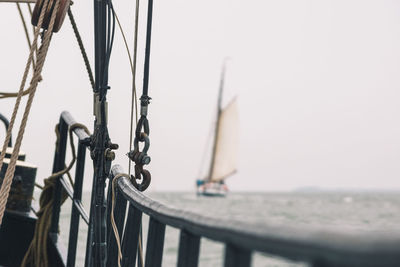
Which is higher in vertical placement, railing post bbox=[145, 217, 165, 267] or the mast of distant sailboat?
the mast of distant sailboat

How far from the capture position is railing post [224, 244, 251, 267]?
0.71 meters

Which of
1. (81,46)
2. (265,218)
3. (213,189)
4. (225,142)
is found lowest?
(265,218)

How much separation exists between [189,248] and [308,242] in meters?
0.47

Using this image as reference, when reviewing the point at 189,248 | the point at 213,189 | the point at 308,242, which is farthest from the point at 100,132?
the point at 213,189

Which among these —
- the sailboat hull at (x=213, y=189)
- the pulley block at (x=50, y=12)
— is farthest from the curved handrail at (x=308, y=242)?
the sailboat hull at (x=213, y=189)

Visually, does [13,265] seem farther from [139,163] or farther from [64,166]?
[139,163]

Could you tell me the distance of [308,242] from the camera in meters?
0.54

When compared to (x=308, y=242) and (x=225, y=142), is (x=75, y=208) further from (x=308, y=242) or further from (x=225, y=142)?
(x=225, y=142)

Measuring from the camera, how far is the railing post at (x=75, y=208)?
2.72 metres

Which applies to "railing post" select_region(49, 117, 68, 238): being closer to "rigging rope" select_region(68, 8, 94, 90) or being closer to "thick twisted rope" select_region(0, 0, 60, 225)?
"rigging rope" select_region(68, 8, 94, 90)

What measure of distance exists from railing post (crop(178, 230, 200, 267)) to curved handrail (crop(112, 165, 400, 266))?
0.26ft

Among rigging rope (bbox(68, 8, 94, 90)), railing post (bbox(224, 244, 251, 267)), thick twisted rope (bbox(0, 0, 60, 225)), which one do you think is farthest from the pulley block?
railing post (bbox(224, 244, 251, 267))

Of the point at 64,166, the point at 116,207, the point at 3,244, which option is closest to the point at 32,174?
the point at 64,166

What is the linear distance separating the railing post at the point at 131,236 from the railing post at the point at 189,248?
598 mm
